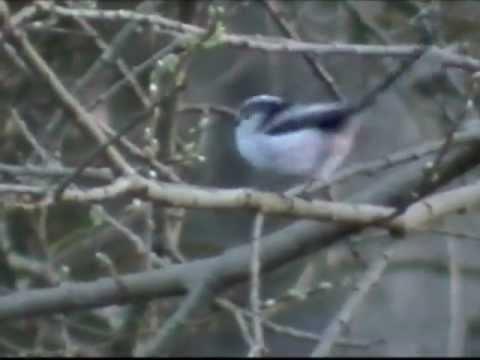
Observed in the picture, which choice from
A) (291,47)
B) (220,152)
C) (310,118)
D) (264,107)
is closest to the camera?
(291,47)

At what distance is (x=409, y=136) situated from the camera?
7551 mm

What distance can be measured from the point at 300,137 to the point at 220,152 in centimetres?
290

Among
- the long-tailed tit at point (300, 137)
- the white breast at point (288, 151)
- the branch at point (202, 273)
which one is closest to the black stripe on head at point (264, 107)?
the long-tailed tit at point (300, 137)

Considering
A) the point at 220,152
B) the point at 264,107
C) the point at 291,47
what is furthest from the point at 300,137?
the point at 220,152

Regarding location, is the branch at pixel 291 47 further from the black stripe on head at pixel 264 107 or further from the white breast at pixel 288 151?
the black stripe on head at pixel 264 107

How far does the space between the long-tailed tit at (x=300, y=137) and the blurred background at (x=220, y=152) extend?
214 mm

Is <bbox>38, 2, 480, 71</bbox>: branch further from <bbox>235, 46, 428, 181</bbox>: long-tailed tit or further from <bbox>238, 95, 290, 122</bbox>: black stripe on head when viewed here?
<bbox>238, 95, 290, 122</bbox>: black stripe on head

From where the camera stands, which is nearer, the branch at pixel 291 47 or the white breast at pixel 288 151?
the branch at pixel 291 47

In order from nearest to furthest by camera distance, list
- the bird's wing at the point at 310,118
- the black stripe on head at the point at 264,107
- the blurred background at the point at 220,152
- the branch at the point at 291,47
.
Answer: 1. the branch at the point at 291,47
2. the bird's wing at the point at 310,118
3. the black stripe on head at the point at 264,107
4. the blurred background at the point at 220,152

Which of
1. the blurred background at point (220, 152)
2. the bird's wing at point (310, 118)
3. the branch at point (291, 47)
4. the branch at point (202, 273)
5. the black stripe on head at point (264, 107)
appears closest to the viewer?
the branch at point (291, 47)

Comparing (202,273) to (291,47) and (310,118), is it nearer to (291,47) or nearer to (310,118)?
(310,118)

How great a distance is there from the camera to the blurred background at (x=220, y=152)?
15.7 ft

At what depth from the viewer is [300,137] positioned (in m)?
4.22

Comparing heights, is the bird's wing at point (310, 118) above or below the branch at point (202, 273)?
above
